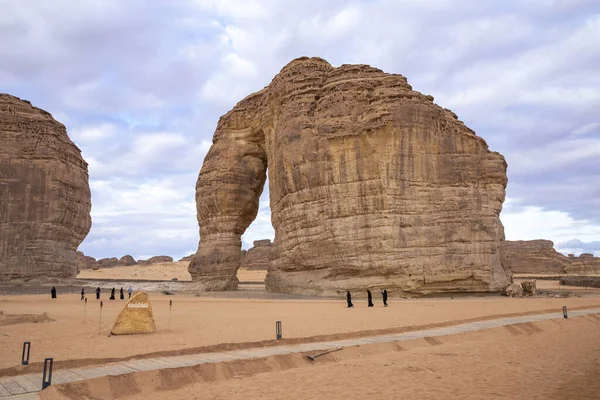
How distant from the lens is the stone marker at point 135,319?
14.6m

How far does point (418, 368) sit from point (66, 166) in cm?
4748

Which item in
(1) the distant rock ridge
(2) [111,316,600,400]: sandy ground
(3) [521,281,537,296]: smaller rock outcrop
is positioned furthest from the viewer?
(1) the distant rock ridge

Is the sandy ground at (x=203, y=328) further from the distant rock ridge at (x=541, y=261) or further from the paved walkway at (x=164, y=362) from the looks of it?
the distant rock ridge at (x=541, y=261)

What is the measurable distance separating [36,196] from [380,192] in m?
35.6

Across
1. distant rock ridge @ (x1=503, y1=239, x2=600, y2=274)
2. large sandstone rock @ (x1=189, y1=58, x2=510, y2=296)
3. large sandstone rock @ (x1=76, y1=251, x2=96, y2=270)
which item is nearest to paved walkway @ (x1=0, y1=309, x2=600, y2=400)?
large sandstone rock @ (x1=189, y1=58, x2=510, y2=296)

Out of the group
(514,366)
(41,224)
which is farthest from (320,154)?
(41,224)

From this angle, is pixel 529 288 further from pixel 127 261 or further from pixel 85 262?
pixel 127 261

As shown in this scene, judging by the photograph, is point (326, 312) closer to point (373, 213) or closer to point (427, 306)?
point (427, 306)

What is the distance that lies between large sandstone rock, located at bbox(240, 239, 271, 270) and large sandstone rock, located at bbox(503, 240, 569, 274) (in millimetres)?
45754

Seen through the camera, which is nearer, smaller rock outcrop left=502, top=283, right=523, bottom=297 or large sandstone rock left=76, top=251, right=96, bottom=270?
smaller rock outcrop left=502, top=283, right=523, bottom=297

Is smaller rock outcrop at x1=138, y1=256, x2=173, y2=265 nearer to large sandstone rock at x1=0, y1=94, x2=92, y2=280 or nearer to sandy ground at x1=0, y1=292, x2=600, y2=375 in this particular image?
large sandstone rock at x1=0, y1=94, x2=92, y2=280

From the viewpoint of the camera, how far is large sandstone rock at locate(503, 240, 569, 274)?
77.8 m

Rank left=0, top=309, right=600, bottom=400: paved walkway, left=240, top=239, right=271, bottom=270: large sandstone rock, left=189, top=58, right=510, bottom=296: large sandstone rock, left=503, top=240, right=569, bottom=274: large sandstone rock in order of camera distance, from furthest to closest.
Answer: left=240, top=239, right=271, bottom=270: large sandstone rock → left=503, top=240, right=569, bottom=274: large sandstone rock → left=189, top=58, right=510, bottom=296: large sandstone rock → left=0, top=309, right=600, bottom=400: paved walkway

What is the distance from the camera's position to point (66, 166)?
157ft
